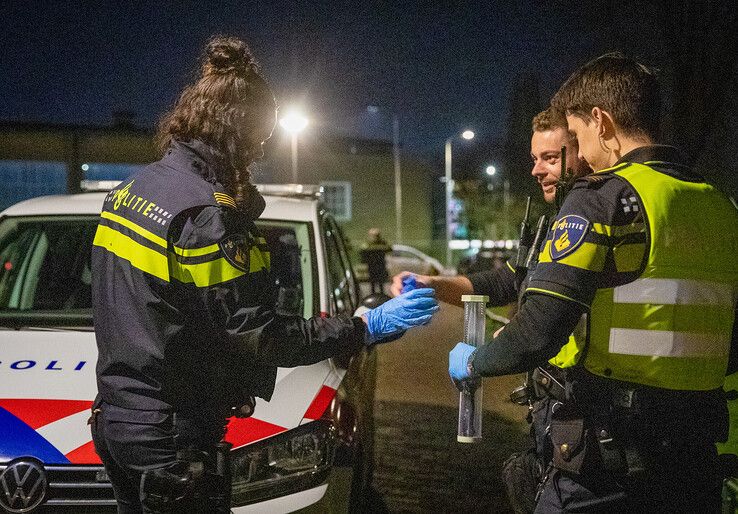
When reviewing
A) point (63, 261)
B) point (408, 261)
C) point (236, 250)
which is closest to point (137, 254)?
point (236, 250)

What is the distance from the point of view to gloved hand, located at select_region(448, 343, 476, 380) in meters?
2.33

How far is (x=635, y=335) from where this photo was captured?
2.00 meters

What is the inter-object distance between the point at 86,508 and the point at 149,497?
0.74 metres

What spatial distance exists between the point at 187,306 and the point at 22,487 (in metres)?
1.11

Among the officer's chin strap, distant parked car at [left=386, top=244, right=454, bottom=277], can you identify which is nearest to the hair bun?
the officer's chin strap

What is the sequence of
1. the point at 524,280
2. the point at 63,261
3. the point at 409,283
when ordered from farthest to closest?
the point at 63,261, the point at 409,283, the point at 524,280

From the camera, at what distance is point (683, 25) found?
14.3m

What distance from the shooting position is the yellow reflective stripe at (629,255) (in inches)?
77.8

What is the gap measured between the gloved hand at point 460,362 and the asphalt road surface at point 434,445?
2560mm

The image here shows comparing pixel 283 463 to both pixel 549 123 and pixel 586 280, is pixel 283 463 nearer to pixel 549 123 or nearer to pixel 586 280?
pixel 586 280

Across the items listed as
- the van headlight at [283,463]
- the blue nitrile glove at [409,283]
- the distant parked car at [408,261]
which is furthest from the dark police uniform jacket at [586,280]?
the distant parked car at [408,261]

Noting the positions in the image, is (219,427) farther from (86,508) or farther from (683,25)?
(683,25)

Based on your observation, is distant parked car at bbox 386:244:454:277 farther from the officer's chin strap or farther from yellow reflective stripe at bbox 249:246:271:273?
yellow reflective stripe at bbox 249:246:271:273

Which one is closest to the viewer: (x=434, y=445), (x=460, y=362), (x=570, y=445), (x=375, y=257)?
(x=570, y=445)
